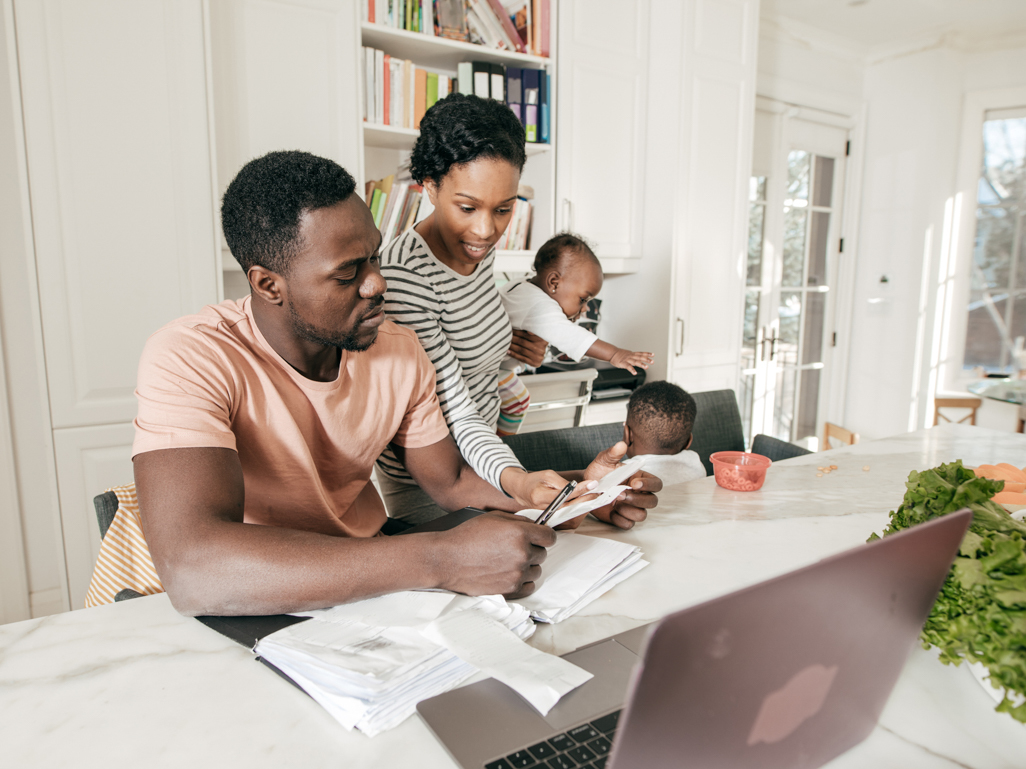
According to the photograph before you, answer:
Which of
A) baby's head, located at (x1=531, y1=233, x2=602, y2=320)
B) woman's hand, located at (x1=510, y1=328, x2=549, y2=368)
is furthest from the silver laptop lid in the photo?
baby's head, located at (x1=531, y1=233, x2=602, y2=320)

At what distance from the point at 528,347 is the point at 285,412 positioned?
3.20 feet

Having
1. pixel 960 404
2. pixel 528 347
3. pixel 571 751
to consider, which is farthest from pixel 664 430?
pixel 960 404

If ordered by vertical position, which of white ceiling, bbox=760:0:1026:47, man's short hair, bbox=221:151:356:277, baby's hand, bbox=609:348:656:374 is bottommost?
baby's hand, bbox=609:348:656:374

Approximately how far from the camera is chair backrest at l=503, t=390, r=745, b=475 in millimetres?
1667

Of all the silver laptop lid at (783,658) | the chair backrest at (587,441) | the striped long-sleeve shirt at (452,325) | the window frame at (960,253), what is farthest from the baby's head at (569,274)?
the window frame at (960,253)

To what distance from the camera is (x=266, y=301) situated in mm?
1020

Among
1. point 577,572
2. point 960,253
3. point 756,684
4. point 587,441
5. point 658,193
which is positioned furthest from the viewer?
point 960,253

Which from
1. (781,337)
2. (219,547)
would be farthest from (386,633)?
(781,337)

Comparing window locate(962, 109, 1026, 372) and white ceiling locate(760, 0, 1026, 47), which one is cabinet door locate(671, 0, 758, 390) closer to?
white ceiling locate(760, 0, 1026, 47)

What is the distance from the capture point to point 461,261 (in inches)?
52.8

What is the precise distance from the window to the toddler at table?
350 centimetres

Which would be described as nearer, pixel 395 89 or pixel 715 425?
pixel 715 425

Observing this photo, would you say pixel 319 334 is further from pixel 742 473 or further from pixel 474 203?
pixel 742 473

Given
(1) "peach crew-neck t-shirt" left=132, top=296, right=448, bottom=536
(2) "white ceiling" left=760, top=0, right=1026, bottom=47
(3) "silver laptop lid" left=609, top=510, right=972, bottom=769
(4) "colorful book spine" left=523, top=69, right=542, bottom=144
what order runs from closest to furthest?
(3) "silver laptop lid" left=609, top=510, right=972, bottom=769 < (1) "peach crew-neck t-shirt" left=132, top=296, right=448, bottom=536 < (4) "colorful book spine" left=523, top=69, right=542, bottom=144 < (2) "white ceiling" left=760, top=0, right=1026, bottom=47
